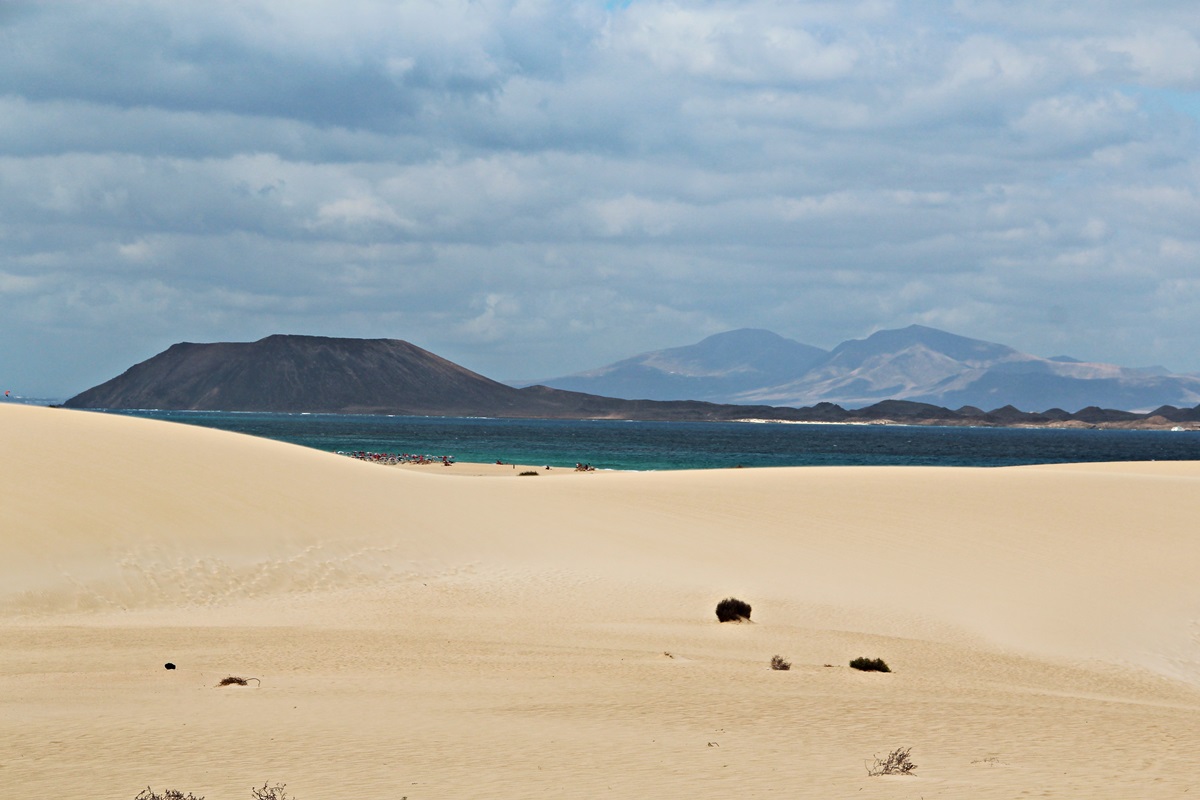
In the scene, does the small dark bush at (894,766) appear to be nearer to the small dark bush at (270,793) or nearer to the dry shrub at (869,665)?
the small dark bush at (270,793)

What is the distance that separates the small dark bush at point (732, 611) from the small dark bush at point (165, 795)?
12.7 meters

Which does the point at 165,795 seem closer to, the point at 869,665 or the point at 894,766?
the point at 894,766

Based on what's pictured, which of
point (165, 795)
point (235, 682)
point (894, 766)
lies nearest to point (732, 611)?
point (235, 682)

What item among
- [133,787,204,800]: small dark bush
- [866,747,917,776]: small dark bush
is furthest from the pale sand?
[133,787,204,800]: small dark bush

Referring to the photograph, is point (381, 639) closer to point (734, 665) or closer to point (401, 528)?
point (734, 665)

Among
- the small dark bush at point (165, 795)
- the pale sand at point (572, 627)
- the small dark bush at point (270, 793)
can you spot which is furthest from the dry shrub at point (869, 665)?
the small dark bush at point (165, 795)

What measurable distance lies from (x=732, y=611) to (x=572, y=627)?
3.00m

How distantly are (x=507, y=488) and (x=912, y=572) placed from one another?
12371 mm

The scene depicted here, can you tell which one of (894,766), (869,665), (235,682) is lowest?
(869,665)

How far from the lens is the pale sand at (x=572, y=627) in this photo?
938 centimetres

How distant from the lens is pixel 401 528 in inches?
1005

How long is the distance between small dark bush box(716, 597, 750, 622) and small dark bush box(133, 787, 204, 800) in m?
12.7

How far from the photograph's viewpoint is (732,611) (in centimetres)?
1986

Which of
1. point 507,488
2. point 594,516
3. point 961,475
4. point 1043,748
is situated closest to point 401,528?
point 594,516
